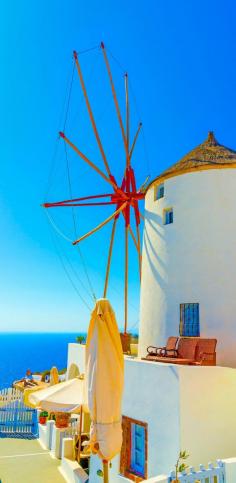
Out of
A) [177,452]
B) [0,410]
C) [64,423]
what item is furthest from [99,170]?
[0,410]

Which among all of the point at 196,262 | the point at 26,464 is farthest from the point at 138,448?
the point at 26,464

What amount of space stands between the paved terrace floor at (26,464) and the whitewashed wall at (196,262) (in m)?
4.72

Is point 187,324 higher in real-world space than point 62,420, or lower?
higher

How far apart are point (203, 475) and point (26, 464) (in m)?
8.24

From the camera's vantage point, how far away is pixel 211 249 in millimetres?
11383

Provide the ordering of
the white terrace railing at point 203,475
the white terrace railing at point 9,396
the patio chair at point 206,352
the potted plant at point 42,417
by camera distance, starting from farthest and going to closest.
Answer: the white terrace railing at point 9,396 → the potted plant at point 42,417 → the patio chair at point 206,352 → the white terrace railing at point 203,475

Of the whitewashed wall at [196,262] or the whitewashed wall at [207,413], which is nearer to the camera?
the whitewashed wall at [207,413]

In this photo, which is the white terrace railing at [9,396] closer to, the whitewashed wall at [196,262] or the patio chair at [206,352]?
the whitewashed wall at [196,262]

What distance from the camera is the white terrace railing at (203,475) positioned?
6.03 m

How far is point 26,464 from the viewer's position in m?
12.2

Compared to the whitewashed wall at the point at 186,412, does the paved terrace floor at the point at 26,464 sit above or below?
below

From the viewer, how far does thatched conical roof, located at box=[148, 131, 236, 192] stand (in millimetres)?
12094

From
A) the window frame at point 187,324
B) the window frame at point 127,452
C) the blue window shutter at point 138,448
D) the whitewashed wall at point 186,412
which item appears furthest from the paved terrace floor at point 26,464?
the window frame at point 187,324

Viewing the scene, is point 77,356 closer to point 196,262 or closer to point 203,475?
point 196,262
